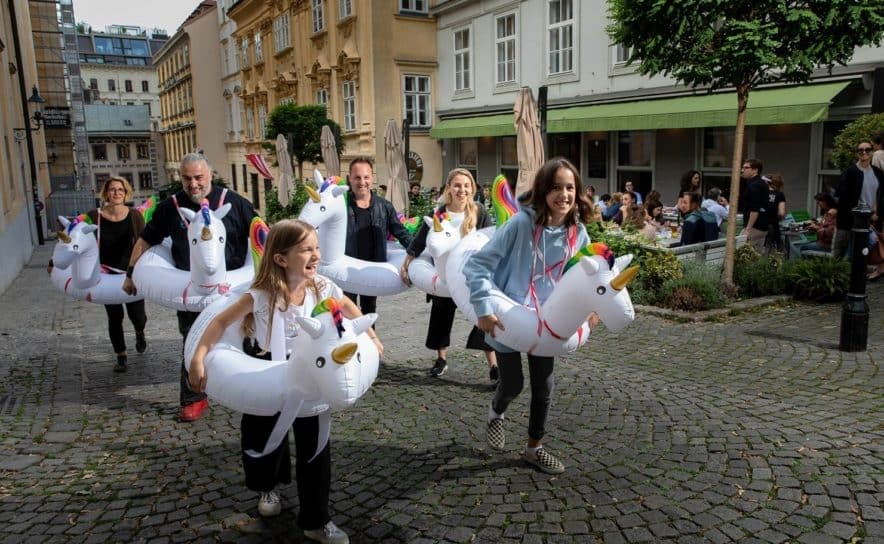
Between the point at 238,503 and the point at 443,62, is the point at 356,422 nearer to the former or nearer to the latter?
the point at 238,503

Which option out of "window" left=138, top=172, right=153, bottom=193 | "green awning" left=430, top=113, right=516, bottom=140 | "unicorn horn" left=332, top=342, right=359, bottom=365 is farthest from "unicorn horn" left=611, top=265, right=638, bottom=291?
"window" left=138, top=172, right=153, bottom=193

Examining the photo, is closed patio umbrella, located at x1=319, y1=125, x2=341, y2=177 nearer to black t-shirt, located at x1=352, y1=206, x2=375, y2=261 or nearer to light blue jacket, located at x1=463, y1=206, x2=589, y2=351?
black t-shirt, located at x1=352, y1=206, x2=375, y2=261

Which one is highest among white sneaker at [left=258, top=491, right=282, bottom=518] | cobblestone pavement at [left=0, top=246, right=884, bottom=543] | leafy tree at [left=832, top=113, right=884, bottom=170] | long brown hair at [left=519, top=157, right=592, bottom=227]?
leafy tree at [left=832, top=113, right=884, bottom=170]

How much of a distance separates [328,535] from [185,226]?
2.87 metres

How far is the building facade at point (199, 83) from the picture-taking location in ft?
160

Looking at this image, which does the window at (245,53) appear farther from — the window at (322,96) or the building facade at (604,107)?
the building facade at (604,107)

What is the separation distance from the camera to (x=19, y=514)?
3818mm

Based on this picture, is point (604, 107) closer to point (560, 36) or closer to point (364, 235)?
point (560, 36)

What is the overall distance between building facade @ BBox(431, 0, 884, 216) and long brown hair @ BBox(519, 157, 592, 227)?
6.90 m

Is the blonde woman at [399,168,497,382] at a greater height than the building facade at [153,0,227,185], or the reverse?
the building facade at [153,0,227,185]

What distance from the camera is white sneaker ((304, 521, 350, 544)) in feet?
11.1

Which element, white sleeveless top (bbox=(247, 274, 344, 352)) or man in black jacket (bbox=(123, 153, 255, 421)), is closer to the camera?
white sleeveless top (bbox=(247, 274, 344, 352))

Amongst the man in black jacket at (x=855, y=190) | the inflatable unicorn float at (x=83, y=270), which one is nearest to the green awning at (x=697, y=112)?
the man in black jacket at (x=855, y=190)

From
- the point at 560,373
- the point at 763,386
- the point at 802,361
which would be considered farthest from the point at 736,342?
the point at 560,373
